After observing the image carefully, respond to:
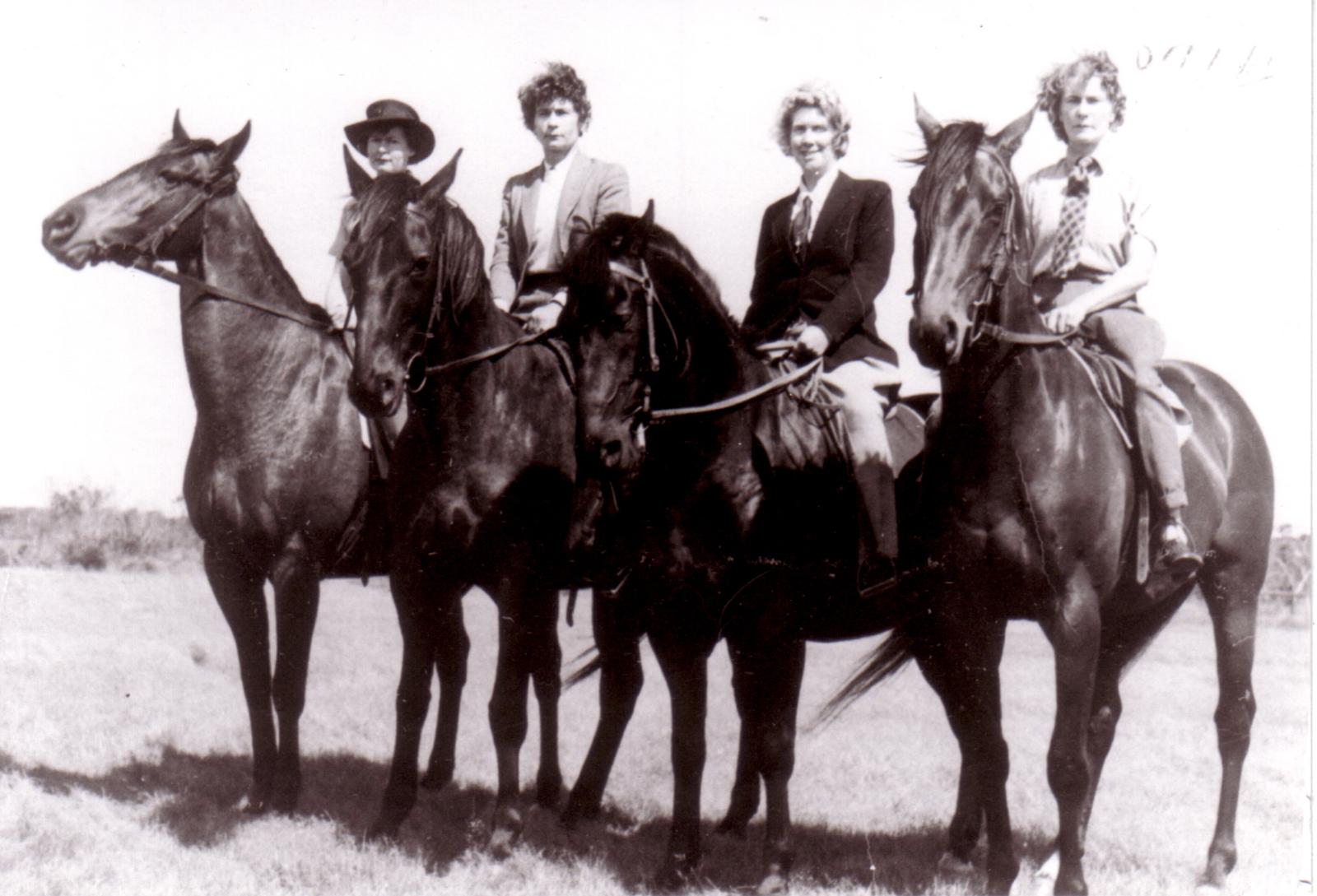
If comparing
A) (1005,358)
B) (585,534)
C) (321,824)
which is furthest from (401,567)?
(1005,358)

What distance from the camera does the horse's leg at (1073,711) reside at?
17.9 feet

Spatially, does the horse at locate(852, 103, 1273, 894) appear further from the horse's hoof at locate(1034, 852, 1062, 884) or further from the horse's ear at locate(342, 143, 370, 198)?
the horse's ear at locate(342, 143, 370, 198)

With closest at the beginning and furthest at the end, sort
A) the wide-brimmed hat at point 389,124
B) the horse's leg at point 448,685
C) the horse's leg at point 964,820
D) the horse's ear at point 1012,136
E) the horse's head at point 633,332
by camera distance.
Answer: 1. the horse's head at point 633,332
2. the horse's ear at point 1012,136
3. the horse's leg at point 448,685
4. the horse's leg at point 964,820
5. the wide-brimmed hat at point 389,124

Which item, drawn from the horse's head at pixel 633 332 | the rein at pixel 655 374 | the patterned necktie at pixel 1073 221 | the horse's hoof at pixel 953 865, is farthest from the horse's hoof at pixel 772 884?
the patterned necktie at pixel 1073 221

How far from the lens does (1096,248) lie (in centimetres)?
625

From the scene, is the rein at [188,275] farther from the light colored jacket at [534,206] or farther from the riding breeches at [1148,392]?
the riding breeches at [1148,392]

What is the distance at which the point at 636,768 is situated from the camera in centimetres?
903

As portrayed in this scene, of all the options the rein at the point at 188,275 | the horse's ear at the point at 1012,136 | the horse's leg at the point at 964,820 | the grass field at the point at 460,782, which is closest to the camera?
the horse's ear at the point at 1012,136

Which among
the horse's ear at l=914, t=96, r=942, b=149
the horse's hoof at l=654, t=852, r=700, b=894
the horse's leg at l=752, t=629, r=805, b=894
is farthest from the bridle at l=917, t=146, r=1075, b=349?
the horse's hoof at l=654, t=852, r=700, b=894

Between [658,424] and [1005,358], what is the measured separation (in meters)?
1.62

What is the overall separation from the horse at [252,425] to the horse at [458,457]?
2.02 ft

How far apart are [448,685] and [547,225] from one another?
8.92 feet

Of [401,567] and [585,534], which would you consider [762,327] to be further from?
[401,567]

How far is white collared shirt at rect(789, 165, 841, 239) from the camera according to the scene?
6.27m
